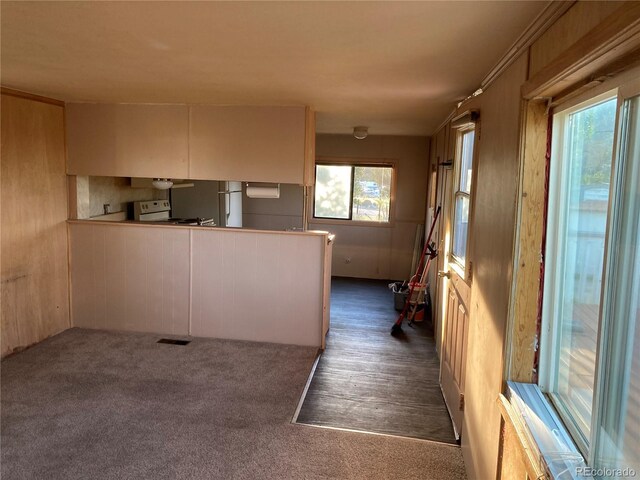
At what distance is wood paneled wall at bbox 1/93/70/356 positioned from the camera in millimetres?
3760

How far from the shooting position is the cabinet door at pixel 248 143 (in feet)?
13.7

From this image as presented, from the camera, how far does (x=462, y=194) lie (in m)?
3.54

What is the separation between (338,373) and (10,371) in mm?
2592

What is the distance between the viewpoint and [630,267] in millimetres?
1204

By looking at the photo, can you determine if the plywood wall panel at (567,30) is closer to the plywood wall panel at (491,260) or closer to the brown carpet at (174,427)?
the plywood wall panel at (491,260)

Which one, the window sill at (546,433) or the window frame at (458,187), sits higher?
the window frame at (458,187)

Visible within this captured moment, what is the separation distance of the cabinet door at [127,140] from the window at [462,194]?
249 cm

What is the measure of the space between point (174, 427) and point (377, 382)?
160 cm

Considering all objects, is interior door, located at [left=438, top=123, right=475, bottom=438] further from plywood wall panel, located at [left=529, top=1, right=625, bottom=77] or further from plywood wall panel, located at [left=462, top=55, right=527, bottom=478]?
plywood wall panel, located at [left=529, top=1, right=625, bottom=77]

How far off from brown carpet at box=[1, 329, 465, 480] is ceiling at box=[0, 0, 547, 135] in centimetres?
220

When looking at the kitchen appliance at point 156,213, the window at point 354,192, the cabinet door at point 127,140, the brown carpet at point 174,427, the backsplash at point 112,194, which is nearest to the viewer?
the brown carpet at point 174,427

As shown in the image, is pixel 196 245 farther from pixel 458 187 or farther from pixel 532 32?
pixel 532 32

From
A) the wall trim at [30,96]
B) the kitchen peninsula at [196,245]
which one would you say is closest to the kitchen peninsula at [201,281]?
the kitchen peninsula at [196,245]

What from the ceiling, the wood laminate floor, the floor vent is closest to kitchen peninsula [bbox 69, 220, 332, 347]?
the floor vent
